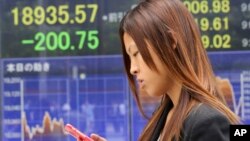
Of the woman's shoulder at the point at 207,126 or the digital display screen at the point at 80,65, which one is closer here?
the woman's shoulder at the point at 207,126

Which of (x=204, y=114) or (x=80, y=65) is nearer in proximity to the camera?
(x=204, y=114)

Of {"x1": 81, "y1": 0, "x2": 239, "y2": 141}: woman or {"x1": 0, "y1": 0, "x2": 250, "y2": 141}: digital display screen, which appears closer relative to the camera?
{"x1": 81, "y1": 0, "x2": 239, "y2": 141}: woman

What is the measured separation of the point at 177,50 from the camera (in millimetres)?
1303

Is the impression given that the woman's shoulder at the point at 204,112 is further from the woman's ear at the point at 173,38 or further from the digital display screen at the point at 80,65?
the digital display screen at the point at 80,65

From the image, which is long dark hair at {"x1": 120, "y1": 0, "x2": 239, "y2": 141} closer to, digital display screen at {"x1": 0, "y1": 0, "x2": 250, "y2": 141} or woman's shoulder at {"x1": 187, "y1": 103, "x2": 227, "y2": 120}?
woman's shoulder at {"x1": 187, "y1": 103, "x2": 227, "y2": 120}

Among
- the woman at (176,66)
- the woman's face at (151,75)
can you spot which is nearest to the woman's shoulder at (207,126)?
the woman at (176,66)

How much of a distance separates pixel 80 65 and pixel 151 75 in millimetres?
2026

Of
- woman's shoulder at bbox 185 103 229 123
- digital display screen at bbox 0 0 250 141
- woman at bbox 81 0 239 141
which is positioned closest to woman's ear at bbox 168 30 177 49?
woman at bbox 81 0 239 141

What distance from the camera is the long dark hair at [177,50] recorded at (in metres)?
1.29

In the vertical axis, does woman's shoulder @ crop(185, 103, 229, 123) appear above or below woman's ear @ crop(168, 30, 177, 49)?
below

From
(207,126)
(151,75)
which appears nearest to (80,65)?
(151,75)

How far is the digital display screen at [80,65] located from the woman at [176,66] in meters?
1.93

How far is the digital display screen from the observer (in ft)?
10.8

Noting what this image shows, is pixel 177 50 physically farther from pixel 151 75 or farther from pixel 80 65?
pixel 80 65
